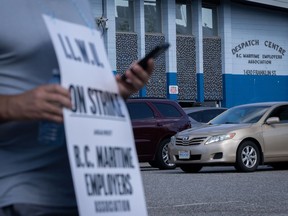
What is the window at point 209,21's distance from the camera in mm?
50375

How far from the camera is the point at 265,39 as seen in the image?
172 feet

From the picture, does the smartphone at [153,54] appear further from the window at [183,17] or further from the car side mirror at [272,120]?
the window at [183,17]

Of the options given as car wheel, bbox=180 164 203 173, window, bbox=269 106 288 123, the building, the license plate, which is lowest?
car wheel, bbox=180 164 203 173

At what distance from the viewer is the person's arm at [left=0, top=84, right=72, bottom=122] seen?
9.52 feet

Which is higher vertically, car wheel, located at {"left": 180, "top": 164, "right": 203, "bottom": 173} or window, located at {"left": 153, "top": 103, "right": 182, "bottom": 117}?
window, located at {"left": 153, "top": 103, "right": 182, "bottom": 117}

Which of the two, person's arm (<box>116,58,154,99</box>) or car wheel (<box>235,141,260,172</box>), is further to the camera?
car wheel (<box>235,141,260,172</box>)

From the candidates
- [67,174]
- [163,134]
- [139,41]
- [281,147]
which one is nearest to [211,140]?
[281,147]

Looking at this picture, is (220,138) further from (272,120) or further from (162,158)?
(162,158)

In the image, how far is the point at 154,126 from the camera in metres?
23.5

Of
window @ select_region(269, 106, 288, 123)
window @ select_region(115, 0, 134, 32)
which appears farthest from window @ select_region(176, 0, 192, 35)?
window @ select_region(269, 106, 288, 123)

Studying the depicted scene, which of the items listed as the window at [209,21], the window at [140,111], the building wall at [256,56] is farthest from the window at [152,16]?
the window at [140,111]

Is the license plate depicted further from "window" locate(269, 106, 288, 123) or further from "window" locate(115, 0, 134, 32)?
"window" locate(115, 0, 134, 32)

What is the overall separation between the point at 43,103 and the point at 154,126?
2062 centimetres

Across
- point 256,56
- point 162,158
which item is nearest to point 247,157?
point 162,158
